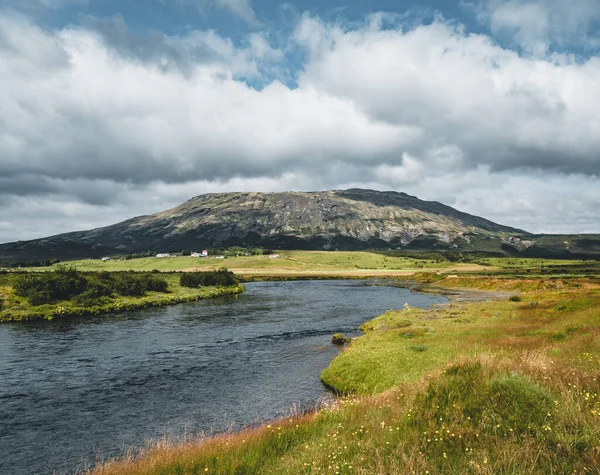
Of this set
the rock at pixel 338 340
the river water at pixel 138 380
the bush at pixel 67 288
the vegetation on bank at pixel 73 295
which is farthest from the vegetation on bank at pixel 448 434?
the bush at pixel 67 288

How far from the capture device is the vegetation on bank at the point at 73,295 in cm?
6779

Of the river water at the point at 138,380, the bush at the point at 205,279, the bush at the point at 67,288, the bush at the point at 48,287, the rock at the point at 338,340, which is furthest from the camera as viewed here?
the bush at the point at 205,279

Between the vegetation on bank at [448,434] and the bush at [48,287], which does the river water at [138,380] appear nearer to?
the vegetation on bank at [448,434]

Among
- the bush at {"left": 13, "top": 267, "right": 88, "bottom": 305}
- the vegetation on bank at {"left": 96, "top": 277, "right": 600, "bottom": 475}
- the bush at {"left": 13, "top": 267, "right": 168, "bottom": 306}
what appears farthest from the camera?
the bush at {"left": 13, "top": 267, "right": 168, "bottom": 306}

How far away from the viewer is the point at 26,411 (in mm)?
27766

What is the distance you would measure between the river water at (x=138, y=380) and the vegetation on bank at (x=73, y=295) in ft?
21.9

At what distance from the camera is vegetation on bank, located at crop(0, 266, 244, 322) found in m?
67.8

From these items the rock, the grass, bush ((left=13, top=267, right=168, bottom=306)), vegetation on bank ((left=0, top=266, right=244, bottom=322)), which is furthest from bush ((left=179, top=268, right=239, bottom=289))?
the rock

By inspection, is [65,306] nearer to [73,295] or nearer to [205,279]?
[73,295]

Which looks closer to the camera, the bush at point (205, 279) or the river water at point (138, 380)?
the river water at point (138, 380)

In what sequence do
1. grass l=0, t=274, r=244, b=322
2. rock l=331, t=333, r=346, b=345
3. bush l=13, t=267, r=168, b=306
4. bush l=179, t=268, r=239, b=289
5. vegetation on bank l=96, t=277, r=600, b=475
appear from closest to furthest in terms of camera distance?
vegetation on bank l=96, t=277, r=600, b=475 → rock l=331, t=333, r=346, b=345 → grass l=0, t=274, r=244, b=322 → bush l=13, t=267, r=168, b=306 → bush l=179, t=268, r=239, b=289

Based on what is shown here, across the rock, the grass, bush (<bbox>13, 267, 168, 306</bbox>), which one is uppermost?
bush (<bbox>13, 267, 168, 306</bbox>)

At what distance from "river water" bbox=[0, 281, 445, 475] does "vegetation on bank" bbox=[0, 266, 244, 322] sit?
21.9ft

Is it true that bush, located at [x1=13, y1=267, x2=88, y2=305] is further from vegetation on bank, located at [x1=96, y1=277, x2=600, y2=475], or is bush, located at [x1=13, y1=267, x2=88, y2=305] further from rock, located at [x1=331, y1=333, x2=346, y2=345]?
vegetation on bank, located at [x1=96, y1=277, x2=600, y2=475]
